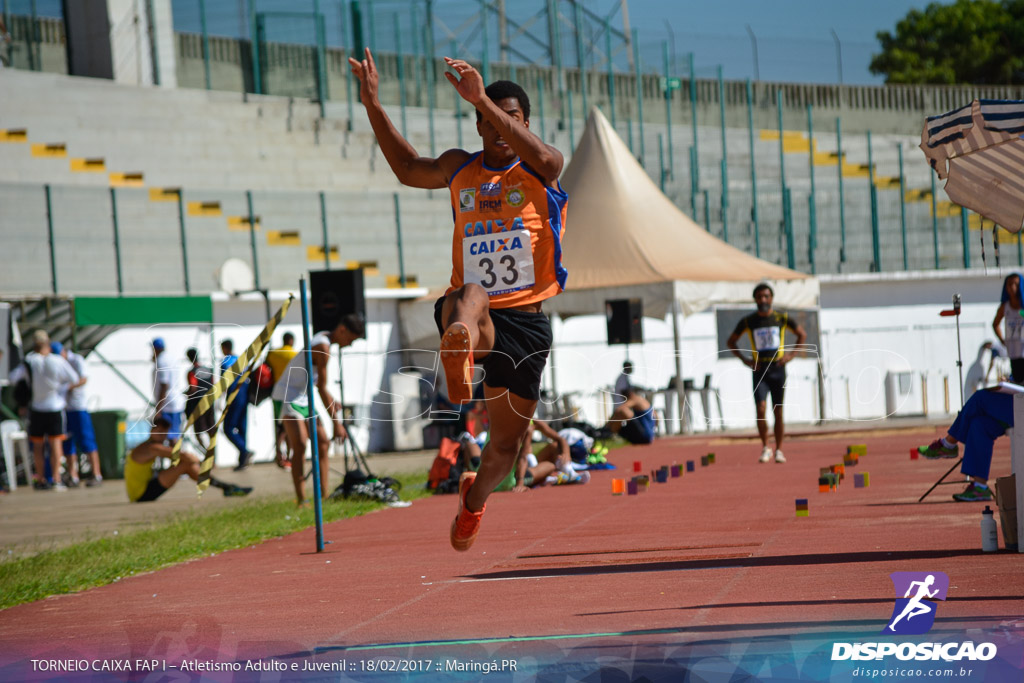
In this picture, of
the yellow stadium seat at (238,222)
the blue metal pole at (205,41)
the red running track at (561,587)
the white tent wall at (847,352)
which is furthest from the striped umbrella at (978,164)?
the blue metal pole at (205,41)

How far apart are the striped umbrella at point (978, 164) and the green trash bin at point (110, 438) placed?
1369cm

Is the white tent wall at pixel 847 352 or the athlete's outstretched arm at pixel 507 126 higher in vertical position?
the athlete's outstretched arm at pixel 507 126

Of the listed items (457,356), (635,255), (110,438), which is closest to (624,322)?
(635,255)

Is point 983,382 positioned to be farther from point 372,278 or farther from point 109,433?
point 109,433

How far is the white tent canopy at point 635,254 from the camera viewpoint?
1909cm

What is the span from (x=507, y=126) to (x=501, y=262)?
0.61 meters

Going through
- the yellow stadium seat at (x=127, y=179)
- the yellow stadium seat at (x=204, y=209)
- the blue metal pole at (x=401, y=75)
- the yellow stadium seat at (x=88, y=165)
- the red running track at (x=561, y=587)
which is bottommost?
the red running track at (x=561, y=587)

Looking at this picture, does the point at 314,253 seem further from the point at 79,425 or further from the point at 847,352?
the point at 847,352

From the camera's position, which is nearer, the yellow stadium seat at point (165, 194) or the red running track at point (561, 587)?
the red running track at point (561, 587)

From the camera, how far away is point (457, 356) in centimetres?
459

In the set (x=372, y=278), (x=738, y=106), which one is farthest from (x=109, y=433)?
(x=738, y=106)

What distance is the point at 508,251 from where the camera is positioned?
5.20m

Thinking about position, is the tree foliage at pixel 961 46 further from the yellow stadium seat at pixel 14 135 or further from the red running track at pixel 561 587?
the red running track at pixel 561 587

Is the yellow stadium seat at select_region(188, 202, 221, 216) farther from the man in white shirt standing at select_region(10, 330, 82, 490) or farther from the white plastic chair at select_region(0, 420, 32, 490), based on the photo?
the man in white shirt standing at select_region(10, 330, 82, 490)
